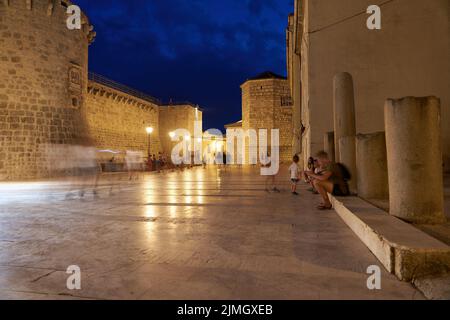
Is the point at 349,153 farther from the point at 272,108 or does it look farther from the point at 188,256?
the point at 272,108

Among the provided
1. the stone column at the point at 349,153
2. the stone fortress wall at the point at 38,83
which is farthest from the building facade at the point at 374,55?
the stone fortress wall at the point at 38,83

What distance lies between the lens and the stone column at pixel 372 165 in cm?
528

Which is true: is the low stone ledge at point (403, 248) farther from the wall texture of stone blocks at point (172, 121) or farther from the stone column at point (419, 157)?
the wall texture of stone blocks at point (172, 121)

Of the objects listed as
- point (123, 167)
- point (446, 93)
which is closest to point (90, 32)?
point (123, 167)

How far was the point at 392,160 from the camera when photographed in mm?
3820

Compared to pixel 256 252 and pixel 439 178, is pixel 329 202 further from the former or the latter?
pixel 256 252

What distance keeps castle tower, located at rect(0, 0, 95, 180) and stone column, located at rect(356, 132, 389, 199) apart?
1586 centimetres

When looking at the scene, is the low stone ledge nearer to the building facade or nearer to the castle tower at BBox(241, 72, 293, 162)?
the building facade

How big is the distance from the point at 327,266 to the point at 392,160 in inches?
67.4

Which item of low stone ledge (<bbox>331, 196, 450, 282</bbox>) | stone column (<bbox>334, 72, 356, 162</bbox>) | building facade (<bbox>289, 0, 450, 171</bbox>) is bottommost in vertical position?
low stone ledge (<bbox>331, 196, 450, 282</bbox>)

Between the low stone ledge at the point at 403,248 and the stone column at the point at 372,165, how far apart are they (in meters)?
1.86

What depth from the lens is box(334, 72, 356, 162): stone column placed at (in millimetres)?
7422

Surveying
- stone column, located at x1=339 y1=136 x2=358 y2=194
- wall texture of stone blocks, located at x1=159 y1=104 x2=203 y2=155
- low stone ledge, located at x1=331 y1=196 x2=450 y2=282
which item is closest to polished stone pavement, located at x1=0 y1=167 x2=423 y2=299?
low stone ledge, located at x1=331 y1=196 x2=450 y2=282

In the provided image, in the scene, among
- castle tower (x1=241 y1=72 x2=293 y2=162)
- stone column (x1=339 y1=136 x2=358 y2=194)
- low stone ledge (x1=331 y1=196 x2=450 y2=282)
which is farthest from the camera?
castle tower (x1=241 y1=72 x2=293 y2=162)
